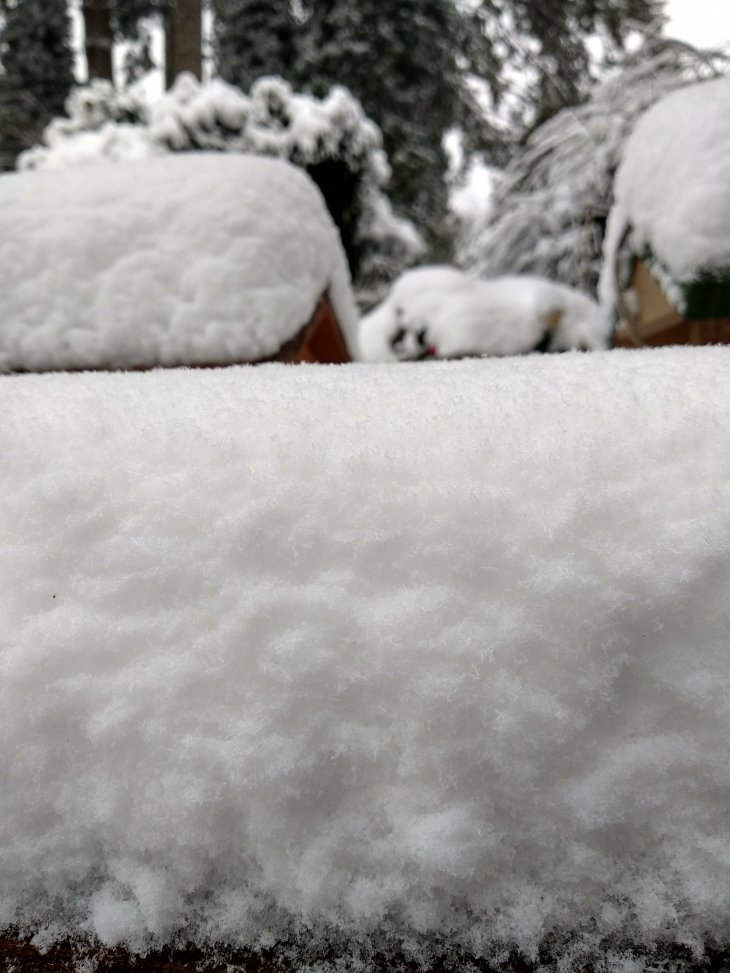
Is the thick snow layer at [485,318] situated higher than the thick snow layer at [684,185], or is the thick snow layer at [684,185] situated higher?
the thick snow layer at [684,185]

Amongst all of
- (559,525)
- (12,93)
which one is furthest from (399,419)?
(12,93)

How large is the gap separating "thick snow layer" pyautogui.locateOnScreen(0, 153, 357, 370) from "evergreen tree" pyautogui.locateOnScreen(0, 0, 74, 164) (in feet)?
32.4

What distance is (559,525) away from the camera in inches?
15.7

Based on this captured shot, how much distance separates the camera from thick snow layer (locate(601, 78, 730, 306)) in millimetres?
1030

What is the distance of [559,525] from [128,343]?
0.82 meters

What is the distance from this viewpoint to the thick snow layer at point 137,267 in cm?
100

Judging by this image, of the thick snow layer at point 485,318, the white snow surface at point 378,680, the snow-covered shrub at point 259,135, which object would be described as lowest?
the thick snow layer at point 485,318

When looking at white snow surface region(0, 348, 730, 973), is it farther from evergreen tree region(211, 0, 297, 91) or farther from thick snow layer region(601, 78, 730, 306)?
evergreen tree region(211, 0, 297, 91)

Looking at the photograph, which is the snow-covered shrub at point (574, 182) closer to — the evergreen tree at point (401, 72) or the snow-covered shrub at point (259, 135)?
the snow-covered shrub at point (259, 135)

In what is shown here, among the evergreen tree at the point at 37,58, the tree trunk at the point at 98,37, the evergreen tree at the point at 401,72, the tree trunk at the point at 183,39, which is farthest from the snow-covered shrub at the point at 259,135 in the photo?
the evergreen tree at the point at 37,58

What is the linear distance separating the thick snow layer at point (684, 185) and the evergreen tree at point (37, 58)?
1002 cm

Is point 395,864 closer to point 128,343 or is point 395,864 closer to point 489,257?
point 128,343

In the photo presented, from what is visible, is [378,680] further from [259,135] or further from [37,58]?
[37,58]

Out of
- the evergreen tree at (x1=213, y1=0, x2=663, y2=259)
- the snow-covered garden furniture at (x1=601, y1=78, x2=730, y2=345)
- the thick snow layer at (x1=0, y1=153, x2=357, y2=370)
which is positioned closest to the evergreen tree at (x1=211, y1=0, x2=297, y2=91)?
the evergreen tree at (x1=213, y1=0, x2=663, y2=259)
